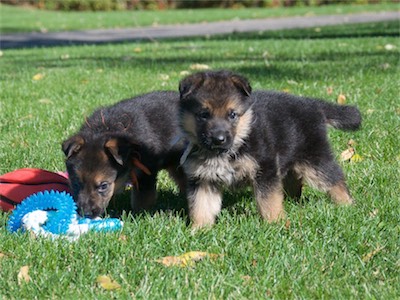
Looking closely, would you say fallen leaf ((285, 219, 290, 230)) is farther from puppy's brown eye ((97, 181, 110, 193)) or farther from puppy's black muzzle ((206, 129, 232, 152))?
puppy's brown eye ((97, 181, 110, 193))

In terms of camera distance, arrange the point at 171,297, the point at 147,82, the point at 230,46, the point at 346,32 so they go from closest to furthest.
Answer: the point at 171,297, the point at 147,82, the point at 230,46, the point at 346,32

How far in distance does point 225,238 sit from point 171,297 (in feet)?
2.91

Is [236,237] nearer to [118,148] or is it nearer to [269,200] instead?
[269,200]

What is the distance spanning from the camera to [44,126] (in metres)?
7.50

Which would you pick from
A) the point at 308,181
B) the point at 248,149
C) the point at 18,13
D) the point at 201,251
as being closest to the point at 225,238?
the point at 201,251

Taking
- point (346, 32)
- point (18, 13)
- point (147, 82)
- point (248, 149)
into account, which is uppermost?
point (248, 149)

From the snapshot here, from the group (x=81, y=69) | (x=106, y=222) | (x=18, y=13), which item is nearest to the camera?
(x=106, y=222)

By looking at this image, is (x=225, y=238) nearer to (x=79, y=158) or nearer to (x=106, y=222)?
(x=106, y=222)

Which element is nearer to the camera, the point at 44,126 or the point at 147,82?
the point at 44,126

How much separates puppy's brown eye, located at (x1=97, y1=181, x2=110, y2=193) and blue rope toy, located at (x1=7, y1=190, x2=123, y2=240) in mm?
285

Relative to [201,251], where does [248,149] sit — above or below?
above

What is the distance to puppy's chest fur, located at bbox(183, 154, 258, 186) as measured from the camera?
4668 millimetres

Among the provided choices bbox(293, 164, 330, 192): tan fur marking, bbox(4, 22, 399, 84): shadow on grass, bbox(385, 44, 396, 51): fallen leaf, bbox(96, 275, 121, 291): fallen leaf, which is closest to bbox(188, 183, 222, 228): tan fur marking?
bbox(293, 164, 330, 192): tan fur marking

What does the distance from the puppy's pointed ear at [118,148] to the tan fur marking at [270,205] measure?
3.45ft
